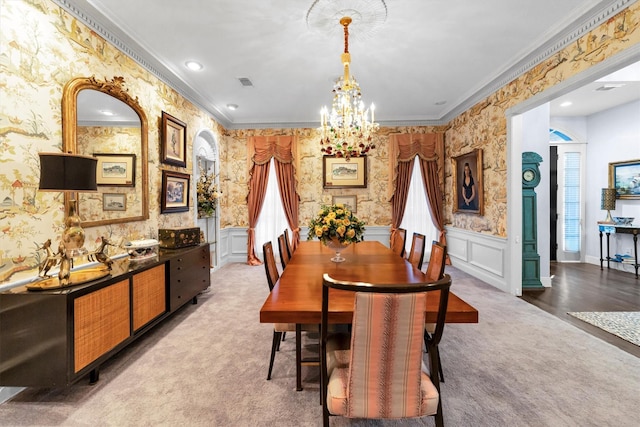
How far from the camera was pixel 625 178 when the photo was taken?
16.7ft

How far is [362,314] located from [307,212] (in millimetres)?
4851

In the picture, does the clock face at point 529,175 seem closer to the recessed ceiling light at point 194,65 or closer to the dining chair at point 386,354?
the dining chair at point 386,354

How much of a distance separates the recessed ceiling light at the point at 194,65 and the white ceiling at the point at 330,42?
99mm

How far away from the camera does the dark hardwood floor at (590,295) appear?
294cm

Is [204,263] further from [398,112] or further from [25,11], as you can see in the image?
[398,112]

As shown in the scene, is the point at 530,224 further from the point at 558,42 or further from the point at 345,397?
the point at 345,397

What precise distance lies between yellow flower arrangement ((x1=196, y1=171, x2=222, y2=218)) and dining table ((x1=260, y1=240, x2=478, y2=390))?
2392 millimetres

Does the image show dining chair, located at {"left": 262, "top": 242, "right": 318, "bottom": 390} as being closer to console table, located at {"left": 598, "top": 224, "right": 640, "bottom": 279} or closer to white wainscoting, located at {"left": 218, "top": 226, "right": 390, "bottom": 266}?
white wainscoting, located at {"left": 218, "top": 226, "right": 390, "bottom": 266}

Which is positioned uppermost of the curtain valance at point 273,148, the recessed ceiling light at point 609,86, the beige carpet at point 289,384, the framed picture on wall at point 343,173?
the recessed ceiling light at point 609,86

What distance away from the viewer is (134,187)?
3082 millimetres

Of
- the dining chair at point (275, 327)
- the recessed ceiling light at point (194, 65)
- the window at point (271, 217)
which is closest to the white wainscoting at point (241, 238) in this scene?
the window at point (271, 217)

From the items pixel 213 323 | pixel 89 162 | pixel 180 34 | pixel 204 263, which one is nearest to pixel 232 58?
pixel 180 34

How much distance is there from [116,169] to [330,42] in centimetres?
253

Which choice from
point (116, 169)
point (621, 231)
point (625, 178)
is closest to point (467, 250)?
point (621, 231)
